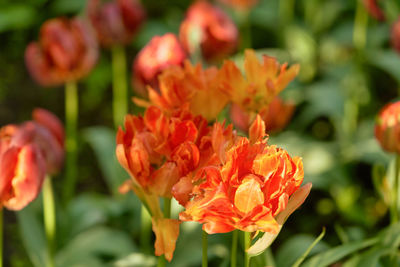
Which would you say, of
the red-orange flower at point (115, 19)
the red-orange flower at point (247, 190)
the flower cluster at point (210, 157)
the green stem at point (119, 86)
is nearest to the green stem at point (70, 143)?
the green stem at point (119, 86)

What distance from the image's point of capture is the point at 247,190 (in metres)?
0.59

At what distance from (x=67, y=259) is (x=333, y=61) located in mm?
1324

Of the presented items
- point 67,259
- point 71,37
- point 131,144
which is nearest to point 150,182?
point 131,144

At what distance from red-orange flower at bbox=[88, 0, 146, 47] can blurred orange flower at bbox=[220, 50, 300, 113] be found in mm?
719

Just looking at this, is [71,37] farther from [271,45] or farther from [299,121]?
[271,45]

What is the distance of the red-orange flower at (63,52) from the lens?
1.35 meters

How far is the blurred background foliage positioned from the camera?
47.2 inches

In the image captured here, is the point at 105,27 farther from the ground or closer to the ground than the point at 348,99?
farther from the ground

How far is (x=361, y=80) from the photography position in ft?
5.97

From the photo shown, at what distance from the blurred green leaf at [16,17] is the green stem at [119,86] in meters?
0.35

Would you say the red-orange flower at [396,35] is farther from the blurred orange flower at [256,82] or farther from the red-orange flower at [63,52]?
the red-orange flower at [63,52]

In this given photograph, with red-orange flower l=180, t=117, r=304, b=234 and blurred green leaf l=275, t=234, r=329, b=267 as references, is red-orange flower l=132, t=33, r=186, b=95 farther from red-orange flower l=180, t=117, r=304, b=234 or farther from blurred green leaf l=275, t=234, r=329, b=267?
red-orange flower l=180, t=117, r=304, b=234

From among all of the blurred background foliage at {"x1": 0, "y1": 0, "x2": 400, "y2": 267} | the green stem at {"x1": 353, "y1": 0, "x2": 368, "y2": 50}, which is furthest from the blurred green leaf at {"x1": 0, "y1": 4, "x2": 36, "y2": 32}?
the green stem at {"x1": 353, "y1": 0, "x2": 368, "y2": 50}

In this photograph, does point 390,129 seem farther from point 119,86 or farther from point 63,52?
point 119,86
